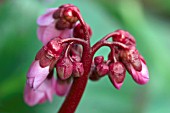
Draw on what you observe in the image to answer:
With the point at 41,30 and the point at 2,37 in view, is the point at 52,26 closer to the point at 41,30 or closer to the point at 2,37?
the point at 41,30

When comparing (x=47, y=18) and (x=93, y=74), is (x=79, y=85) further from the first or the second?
(x=47, y=18)

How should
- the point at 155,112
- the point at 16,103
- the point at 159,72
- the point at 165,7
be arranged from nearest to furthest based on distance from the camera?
the point at 16,103
the point at 155,112
the point at 159,72
the point at 165,7

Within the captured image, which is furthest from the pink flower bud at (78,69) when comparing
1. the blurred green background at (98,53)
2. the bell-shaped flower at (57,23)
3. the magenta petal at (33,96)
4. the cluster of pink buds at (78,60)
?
the blurred green background at (98,53)

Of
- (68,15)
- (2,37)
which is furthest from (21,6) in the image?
(68,15)

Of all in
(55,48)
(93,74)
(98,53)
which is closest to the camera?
(55,48)

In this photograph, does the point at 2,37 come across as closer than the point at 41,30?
No

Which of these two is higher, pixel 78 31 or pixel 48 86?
pixel 78 31

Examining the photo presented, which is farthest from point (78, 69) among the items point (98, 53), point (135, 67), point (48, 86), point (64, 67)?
point (98, 53)
